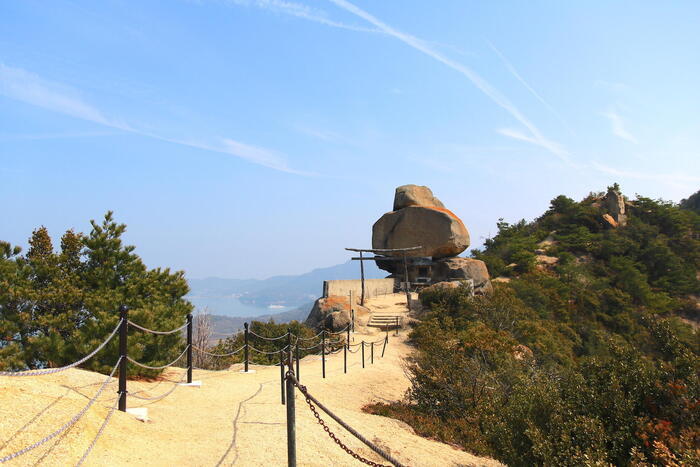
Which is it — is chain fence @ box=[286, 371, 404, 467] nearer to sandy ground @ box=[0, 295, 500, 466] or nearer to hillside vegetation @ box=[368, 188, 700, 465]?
sandy ground @ box=[0, 295, 500, 466]

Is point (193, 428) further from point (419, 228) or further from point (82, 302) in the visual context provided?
point (419, 228)

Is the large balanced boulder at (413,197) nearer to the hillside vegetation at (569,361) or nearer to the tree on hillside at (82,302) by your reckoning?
the hillside vegetation at (569,361)

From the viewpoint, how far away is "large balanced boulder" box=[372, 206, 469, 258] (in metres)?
29.7

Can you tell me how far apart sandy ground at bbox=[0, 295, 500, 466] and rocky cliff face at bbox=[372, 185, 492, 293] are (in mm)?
20235

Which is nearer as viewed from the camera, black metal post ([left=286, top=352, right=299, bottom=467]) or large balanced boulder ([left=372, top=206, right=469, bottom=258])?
black metal post ([left=286, top=352, right=299, bottom=467])

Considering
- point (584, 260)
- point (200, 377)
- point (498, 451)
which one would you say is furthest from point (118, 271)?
point (584, 260)

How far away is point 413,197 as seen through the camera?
106 ft

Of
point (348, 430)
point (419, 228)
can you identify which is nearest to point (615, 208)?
point (419, 228)

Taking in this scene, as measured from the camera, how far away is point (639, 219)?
47.8 metres

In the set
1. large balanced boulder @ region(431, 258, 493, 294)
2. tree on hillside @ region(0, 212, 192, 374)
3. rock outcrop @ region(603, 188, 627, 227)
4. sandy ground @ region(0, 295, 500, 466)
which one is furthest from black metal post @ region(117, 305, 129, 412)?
rock outcrop @ region(603, 188, 627, 227)

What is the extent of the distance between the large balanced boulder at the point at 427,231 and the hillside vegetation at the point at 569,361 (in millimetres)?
4451

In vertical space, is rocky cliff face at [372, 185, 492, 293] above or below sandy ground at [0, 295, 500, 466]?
above

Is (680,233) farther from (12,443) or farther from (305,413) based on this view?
(12,443)

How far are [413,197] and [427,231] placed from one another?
10.7 ft
